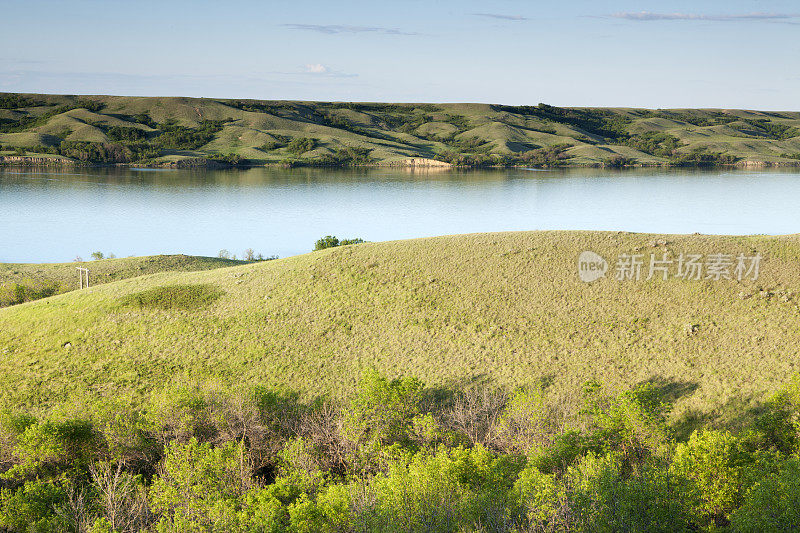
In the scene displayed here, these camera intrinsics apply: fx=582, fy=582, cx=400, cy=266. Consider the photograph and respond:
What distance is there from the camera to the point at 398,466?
20938 millimetres

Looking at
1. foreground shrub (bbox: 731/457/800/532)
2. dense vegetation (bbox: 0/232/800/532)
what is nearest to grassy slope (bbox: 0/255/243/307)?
dense vegetation (bbox: 0/232/800/532)

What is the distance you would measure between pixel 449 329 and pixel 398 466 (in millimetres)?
14372

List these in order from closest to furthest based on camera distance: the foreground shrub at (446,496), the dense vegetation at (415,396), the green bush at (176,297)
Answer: the foreground shrub at (446,496) → the dense vegetation at (415,396) → the green bush at (176,297)

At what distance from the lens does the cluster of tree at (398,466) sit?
16219 mm

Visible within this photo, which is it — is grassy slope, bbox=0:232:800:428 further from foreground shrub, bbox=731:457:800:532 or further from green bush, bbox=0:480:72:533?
green bush, bbox=0:480:72:533

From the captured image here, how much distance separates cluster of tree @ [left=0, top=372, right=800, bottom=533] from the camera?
16.2 meters

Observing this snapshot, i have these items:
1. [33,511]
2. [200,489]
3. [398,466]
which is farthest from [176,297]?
[398,466]

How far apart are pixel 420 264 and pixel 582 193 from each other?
12621 centimetres

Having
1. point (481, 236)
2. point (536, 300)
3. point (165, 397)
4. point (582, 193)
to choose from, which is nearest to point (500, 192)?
point (582, 193)

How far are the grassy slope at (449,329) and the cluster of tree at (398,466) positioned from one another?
2.36 metres

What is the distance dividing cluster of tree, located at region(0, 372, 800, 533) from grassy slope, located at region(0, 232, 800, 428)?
2356mm

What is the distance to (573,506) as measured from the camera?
53.5 feet

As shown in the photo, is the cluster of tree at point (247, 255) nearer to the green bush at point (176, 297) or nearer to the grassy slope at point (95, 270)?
the grassy slope at point (95, 270)

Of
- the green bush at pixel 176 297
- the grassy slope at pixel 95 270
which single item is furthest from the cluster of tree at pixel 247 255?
the green bush at pixel 176 297
